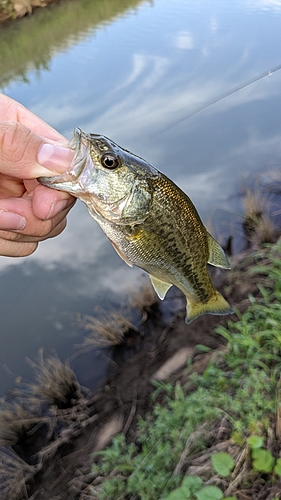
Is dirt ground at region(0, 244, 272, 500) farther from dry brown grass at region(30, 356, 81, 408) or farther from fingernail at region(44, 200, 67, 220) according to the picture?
fingernail at region(44, 200, 67, 220)

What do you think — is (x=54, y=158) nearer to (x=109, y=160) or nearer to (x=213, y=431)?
(x=109, y=160)

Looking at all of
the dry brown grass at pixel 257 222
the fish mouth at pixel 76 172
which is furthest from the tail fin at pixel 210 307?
the dry brown grass at pixel 257 222

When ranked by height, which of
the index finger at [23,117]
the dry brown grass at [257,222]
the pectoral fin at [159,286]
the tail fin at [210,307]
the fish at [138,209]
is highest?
the index finger at [23,117]

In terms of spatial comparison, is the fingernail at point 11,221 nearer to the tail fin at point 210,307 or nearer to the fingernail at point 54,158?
the fingernail at point 54,158

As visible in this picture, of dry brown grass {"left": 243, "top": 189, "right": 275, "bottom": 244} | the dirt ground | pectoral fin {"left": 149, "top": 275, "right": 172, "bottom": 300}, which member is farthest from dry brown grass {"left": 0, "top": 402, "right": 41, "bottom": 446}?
dry brown grass {"left": 243, "top": 189, "right": 275, "bottom": 244}

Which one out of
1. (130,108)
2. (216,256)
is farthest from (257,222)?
(130,108)

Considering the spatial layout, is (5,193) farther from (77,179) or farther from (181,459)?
(181,459)
